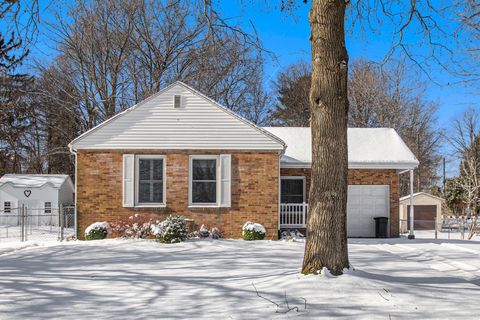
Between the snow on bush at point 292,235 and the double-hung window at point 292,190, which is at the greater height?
the double-hung window at point 292,190

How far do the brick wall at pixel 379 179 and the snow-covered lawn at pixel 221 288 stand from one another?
7279 mm

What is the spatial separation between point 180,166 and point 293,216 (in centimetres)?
448

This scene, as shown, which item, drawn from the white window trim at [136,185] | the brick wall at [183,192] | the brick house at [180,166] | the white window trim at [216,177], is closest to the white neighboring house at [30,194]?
the brick wall at [183,192]

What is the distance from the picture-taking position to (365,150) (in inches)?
732

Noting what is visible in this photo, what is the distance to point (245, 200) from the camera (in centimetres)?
1529

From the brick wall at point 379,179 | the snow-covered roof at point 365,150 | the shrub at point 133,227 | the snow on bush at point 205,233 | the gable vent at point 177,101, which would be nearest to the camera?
the shrub at point 133,227

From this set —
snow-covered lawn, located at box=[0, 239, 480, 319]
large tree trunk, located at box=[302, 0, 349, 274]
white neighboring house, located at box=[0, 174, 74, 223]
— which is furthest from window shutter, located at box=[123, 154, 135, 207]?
white neighboring house, located at box=[0, 174, 74, 223]

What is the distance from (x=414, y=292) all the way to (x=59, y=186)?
2483 cm

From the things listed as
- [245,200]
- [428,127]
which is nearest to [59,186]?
[245,200]

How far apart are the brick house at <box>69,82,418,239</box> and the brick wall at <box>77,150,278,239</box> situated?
1.2 inches

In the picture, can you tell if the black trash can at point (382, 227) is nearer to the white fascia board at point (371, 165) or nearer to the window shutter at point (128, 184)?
the white fascia board at point (371, 165)

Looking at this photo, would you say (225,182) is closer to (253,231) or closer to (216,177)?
(216,177)

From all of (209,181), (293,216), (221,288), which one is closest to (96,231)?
(209,181)

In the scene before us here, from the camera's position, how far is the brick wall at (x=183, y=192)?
15188 mm
